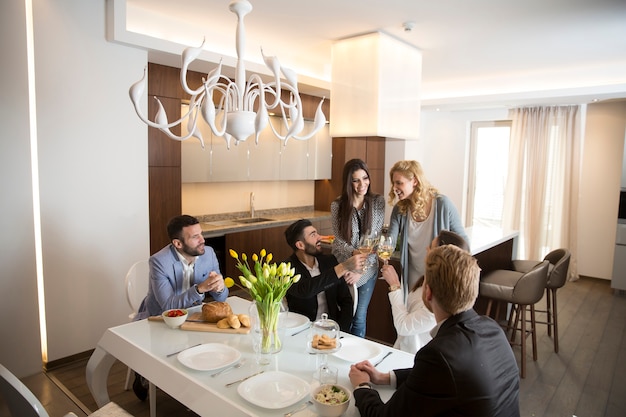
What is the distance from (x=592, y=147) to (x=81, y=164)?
6.12 meters

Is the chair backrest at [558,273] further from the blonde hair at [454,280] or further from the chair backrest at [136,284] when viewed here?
the chair backrest at [136,284]

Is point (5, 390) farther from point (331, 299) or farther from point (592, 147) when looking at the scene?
point (592, 147)

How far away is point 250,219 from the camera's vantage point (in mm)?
5570

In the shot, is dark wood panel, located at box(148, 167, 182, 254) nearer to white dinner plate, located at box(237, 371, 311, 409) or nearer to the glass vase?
the glass vase

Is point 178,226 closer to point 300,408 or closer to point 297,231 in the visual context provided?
point 297,231

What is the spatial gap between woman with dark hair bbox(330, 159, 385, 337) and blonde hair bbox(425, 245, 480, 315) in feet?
4.72

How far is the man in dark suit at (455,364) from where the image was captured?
121 centimetres

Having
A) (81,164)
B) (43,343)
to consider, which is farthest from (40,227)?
(43,343)

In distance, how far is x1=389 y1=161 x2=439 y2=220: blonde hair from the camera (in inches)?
111

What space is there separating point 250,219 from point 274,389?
4083 mm

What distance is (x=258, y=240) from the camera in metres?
5.05

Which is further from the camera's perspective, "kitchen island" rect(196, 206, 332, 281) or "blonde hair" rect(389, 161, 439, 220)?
"kitchen island" rect(196, 206, 332, 281)

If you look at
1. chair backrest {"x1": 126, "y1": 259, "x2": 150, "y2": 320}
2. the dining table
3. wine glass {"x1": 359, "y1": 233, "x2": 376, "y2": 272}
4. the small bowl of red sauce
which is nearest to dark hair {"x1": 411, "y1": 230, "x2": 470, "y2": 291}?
wine glass {"x1": 359, "y1": 233, "x2": 376, "y2": 272}

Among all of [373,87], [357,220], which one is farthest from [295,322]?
[373,87]
